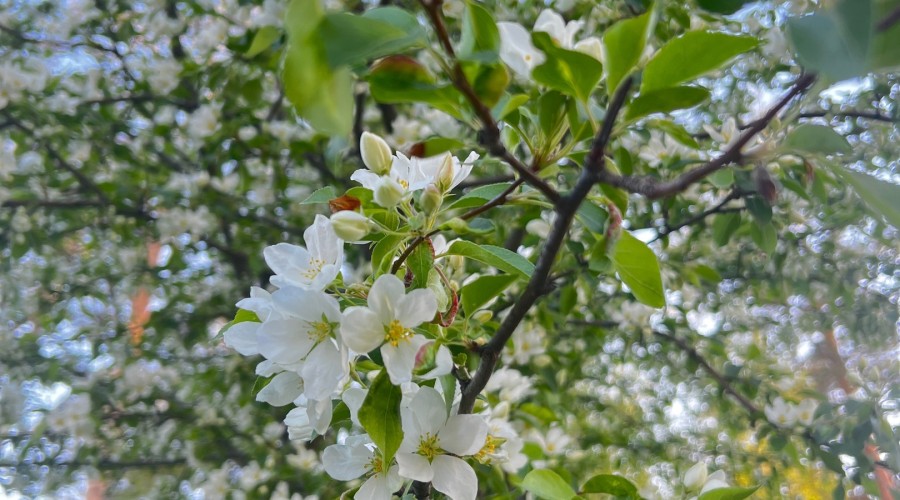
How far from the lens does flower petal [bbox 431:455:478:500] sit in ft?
2.14

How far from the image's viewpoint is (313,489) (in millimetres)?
2174

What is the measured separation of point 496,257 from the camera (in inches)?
24.7

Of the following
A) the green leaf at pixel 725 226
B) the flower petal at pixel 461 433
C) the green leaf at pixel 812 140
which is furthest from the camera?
the green leaf at pixel 725 226

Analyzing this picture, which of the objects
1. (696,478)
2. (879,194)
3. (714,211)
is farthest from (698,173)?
(714,211)

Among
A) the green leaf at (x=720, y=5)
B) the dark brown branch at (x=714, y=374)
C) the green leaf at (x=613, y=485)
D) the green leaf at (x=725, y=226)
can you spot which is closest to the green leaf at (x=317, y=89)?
the green leaf at (x=720, y=5)

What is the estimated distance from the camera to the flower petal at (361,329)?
1.85 ft

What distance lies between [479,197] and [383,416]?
0.25 metres

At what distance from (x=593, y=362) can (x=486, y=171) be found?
4.35 ft

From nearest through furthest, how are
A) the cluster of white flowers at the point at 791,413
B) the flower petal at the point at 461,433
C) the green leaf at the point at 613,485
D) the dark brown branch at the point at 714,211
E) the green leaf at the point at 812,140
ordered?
the green leaf at the point at 812,140 < the flower petal at the point at 461,433 < the green leaf at the point at 613,485 < the dark brown branch at the point at 714,211 < the cluster of white flowers at the point at 791,413

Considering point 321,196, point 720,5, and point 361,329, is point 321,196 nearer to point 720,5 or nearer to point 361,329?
point 361,329

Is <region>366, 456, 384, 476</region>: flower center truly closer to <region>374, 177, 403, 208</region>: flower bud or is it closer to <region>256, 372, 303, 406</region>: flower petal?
<region>256, 372, 303, 406</region>: flower petal

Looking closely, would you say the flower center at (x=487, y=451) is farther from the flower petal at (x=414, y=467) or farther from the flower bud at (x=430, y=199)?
the flower bud at (x=430, y=199)

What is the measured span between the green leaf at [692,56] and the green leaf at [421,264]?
252 millimetres

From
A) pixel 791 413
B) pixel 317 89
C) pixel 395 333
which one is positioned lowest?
pixel 791 413
